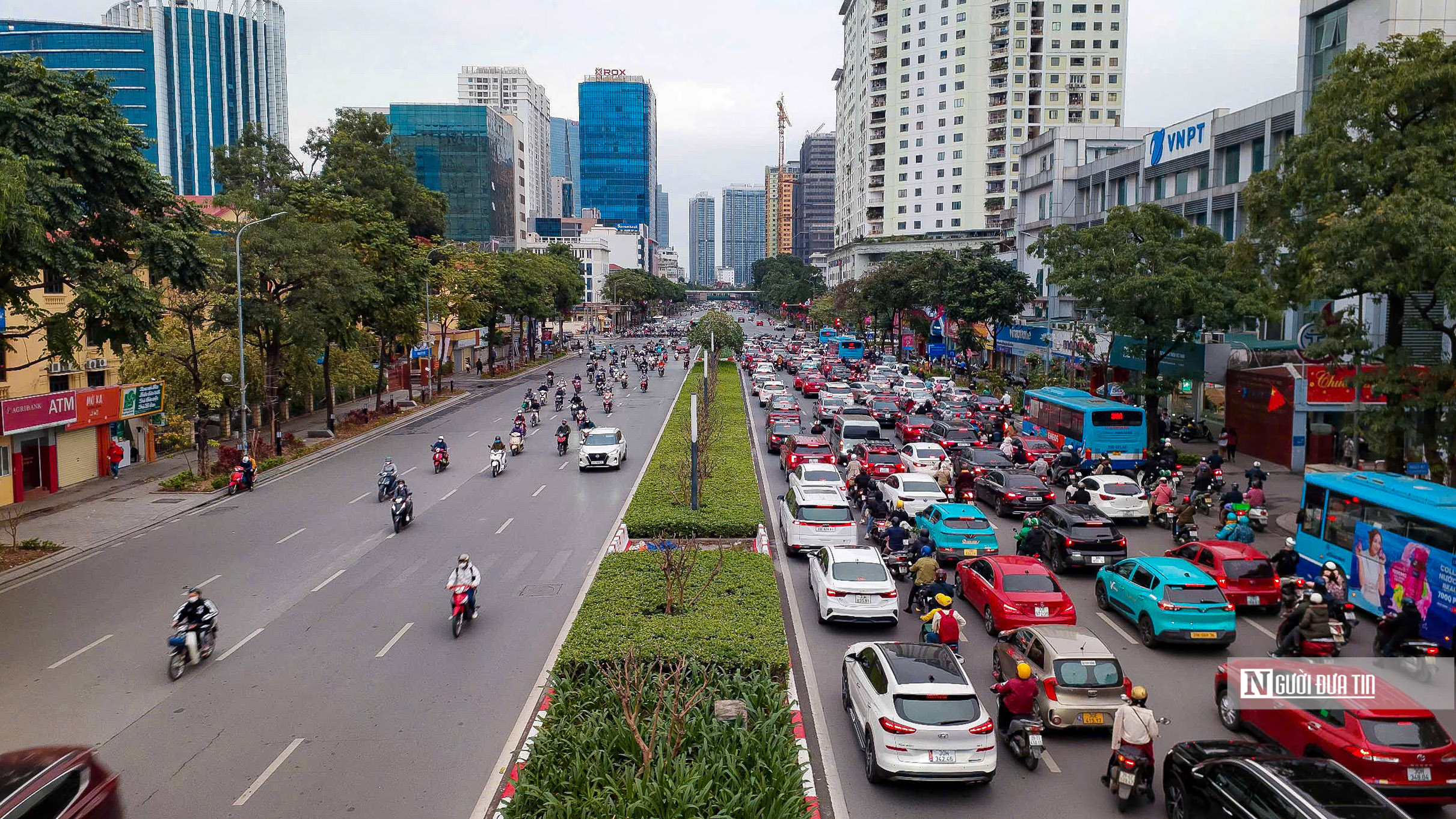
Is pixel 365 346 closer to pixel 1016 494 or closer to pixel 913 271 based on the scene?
pixel 1016 494

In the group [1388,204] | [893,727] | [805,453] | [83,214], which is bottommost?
[893,727]

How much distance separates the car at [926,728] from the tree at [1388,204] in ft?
51.4

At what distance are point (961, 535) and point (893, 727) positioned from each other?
11.0 meters

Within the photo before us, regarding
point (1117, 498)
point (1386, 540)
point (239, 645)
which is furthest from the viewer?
point (1117, 498)

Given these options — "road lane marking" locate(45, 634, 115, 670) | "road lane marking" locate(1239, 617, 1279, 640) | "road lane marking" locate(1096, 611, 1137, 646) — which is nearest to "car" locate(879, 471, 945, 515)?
"road lane marking" locate(1096, 611, 1137, 646)

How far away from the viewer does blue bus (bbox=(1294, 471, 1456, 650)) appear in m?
15.4

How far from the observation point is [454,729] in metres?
12.8

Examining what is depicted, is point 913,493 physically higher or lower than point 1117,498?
higher

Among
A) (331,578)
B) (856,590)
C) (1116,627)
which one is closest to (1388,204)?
(1116,627)

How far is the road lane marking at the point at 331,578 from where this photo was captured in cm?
1981

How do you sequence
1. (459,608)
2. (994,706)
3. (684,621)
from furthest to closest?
(459,608) → (684,621) → (994,706)

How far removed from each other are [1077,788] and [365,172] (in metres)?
63.1

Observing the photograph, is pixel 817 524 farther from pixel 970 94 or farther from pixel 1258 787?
pixel 970 94

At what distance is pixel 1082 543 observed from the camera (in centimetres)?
2083
